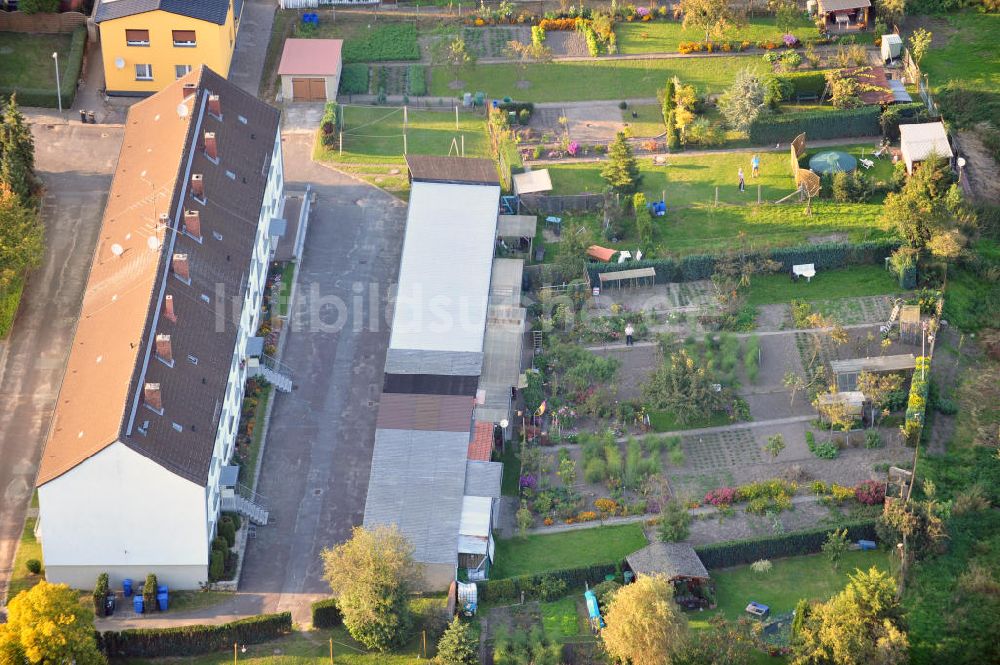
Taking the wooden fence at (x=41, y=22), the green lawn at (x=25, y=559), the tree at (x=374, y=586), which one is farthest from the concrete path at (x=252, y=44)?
the tree at (x=374, y=586)

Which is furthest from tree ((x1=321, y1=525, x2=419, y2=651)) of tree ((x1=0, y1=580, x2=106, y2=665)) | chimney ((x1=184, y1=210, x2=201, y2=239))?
chimney ((x1=184, y1=210, x2=201, y2=239))

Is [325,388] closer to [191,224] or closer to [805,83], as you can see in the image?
[191,224]

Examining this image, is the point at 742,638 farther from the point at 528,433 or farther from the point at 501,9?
the point at 501,9

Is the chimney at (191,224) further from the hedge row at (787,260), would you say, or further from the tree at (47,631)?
the hedge row at (787,260)

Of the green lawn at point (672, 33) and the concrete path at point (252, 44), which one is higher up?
the green lawn at point (672, 33)

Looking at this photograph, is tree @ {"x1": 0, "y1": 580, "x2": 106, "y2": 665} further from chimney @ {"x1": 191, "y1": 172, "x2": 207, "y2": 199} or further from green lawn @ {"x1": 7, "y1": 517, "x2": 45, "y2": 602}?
chimney @ {"x1": 191, "y1": 172, "x2": 207, "y2": 199}

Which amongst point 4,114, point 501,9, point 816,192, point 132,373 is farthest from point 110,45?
point 816,192
